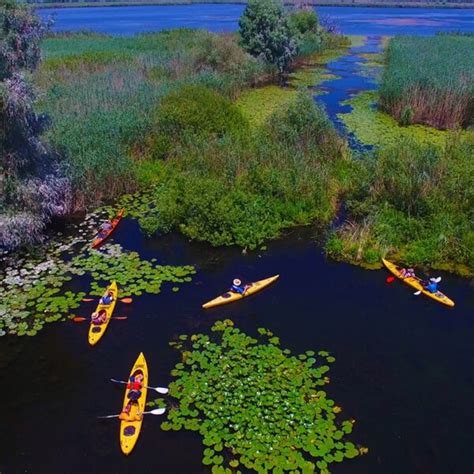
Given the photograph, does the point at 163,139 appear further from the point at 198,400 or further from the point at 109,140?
the point at 198,400

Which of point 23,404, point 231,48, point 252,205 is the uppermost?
point 231,48

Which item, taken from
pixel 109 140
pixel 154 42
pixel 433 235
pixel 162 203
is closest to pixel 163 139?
pixel 109 140

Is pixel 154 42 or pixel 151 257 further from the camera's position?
pixel 154 42

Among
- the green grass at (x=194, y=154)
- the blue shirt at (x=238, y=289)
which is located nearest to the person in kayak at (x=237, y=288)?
the blue shirt at (x=238, y=289)

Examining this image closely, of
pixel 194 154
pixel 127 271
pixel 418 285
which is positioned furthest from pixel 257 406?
pixel 194 154

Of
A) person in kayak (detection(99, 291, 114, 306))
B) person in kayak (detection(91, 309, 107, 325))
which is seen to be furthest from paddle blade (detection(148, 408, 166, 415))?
person in kayak (detection(99, 291, 114, 306))
